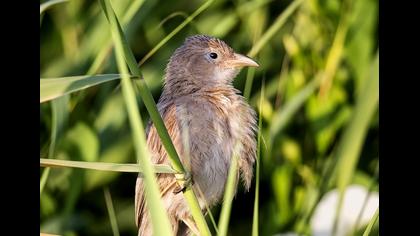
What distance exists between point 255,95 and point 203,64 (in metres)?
0.88

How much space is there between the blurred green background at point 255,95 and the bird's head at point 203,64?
380 millimetres

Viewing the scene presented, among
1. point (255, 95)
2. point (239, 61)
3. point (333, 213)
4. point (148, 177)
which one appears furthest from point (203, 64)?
point (148, 177)

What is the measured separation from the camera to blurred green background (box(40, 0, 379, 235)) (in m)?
3.08

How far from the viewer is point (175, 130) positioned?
2314 millimetres

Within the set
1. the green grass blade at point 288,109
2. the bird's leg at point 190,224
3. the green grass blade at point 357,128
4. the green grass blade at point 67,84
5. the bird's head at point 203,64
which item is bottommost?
the bird's leg at point 190,224

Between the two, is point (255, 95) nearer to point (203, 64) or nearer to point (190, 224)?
point (203, 64)

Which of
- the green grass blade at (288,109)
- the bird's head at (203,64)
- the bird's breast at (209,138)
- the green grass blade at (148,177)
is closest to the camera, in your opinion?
the green grass blade at (148,177)

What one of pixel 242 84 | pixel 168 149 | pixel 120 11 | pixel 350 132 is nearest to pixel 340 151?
pixel 350 132

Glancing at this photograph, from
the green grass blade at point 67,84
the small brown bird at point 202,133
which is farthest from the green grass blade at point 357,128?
the small brown bird at point 202,133

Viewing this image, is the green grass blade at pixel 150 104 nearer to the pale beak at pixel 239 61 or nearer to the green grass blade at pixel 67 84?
the green grass blade at pixel 67 84

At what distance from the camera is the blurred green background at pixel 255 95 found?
3.08 metres

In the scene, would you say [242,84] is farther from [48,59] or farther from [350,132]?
[350,132]

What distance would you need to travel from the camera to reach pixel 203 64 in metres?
2.46

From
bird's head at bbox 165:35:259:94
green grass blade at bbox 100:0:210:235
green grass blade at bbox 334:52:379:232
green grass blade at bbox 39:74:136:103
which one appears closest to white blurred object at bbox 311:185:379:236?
bird's head at bbox 165:35:259:94
